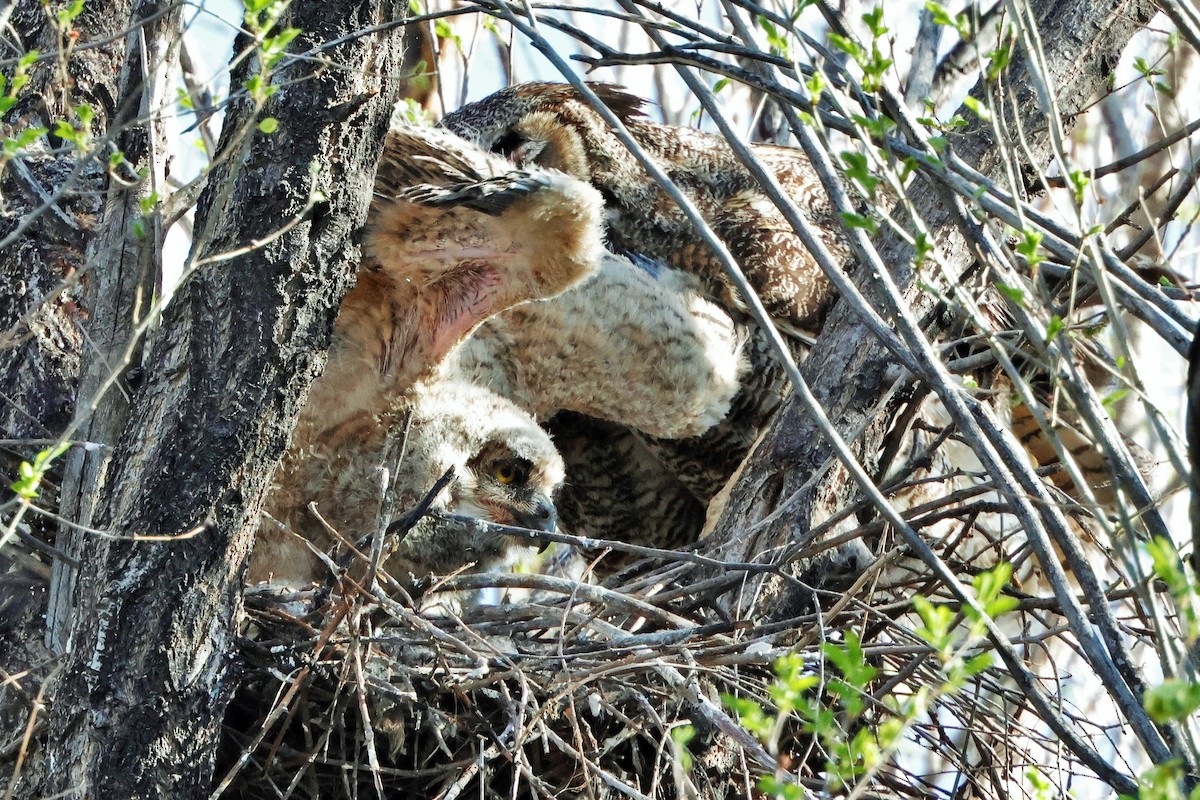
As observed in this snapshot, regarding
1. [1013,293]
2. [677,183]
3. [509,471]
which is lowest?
[509,471]

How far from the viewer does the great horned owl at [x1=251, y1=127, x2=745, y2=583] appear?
9.76ft

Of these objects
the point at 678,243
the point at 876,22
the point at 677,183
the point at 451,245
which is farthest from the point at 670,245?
the point at 876,22

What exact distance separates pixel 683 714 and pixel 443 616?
64cm

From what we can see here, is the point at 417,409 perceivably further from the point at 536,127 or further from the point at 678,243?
the point at 536,127

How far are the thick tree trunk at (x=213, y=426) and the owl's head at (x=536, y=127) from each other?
238 cm

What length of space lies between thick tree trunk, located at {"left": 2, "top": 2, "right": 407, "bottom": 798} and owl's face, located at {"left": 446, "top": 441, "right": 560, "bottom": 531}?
4.21ft

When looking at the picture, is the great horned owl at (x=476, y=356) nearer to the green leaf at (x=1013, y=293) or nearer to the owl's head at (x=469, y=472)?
the owl's head at (x=469, y=472)

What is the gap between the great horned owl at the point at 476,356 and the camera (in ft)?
9.76

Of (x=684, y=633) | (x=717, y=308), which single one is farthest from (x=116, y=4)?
(x=684, y=633)

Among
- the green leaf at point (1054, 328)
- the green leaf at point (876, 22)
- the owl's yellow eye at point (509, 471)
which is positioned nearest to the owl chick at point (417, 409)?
the owl's yellow eye at point (509, 471)

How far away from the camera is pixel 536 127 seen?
4938mm

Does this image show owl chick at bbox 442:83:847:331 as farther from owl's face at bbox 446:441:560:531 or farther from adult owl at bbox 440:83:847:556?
owl's face at bbox 446:441:560:531

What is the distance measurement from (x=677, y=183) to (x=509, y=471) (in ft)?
5.38

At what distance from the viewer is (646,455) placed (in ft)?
15.9
